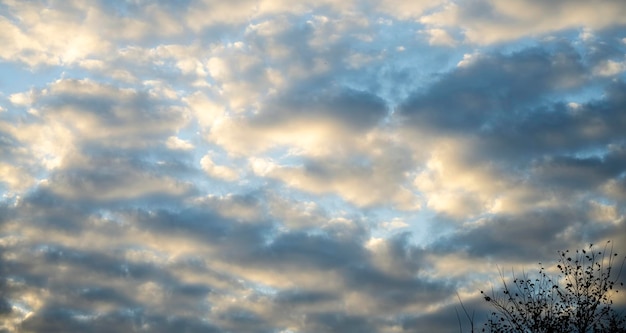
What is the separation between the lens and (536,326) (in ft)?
125

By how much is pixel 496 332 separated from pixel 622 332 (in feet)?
19.0

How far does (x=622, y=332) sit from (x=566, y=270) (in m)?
3.84

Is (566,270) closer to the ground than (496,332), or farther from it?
farther from it

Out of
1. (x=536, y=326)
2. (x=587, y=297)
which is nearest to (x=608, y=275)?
(x=587, y=297)

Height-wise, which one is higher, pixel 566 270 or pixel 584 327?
pixel 566 270

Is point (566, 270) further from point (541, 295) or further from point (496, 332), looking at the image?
point (496, 332)

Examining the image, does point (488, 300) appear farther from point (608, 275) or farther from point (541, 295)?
point (608, 275)

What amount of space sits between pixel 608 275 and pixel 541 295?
328 cm

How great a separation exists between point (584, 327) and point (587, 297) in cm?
145

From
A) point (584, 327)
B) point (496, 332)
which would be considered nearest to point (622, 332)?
point (584, 327)

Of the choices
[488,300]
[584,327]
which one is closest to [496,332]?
[488,300]

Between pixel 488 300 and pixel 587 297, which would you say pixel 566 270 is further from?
pixel 488 300

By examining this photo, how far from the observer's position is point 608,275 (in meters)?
37.7

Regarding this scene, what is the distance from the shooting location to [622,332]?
36.7m
